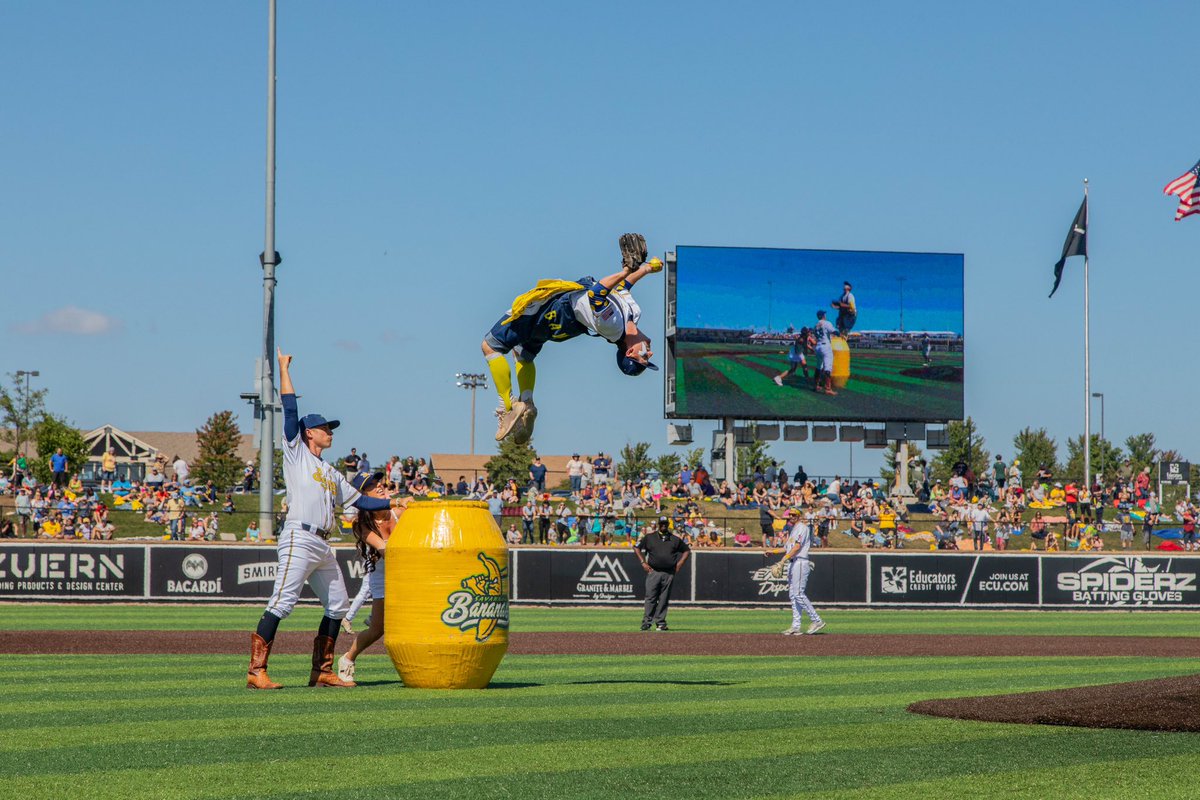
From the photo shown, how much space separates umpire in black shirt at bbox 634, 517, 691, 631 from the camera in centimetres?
2198

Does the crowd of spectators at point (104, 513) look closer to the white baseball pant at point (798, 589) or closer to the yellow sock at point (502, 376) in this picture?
the white baseball pant at point (798, 589)

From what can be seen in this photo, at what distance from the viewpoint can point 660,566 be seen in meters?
22.2

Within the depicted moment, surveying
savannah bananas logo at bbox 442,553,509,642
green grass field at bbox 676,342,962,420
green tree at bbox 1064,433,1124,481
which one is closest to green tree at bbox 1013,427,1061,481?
green tree at bbox 1064,433,1124,481

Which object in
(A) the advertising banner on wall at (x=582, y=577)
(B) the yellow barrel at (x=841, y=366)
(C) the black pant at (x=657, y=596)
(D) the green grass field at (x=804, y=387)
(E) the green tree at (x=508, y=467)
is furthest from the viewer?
(E) the green tree at (x=508, y=467)

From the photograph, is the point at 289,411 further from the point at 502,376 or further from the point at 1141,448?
the point at 1141,448

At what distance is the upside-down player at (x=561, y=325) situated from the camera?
8961 millimetres

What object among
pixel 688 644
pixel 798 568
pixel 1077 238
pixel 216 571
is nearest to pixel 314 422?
pixel 688 644

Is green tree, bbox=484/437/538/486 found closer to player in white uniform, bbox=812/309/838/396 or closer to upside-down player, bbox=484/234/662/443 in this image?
player in white uniform, bbox=812/309/838/396

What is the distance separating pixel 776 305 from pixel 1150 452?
43451 mm

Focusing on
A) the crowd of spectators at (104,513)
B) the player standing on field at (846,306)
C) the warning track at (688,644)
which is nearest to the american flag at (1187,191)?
the warning track at (688,644)

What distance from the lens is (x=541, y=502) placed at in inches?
1356

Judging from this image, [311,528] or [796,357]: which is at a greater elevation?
[796,357]

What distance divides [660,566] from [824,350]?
20064 mm

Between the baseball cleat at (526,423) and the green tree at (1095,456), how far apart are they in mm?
60227
